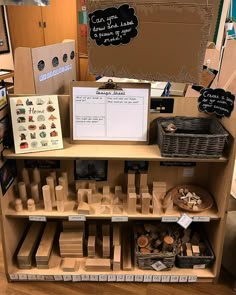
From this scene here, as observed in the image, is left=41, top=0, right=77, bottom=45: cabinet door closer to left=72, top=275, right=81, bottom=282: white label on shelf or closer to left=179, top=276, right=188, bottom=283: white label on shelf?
left=72, top=275, right=81, bottom=282: white label on shelf

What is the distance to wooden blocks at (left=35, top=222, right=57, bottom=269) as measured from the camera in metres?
1.86

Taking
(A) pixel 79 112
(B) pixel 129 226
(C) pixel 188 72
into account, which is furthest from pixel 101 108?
(B) pixel 129 226

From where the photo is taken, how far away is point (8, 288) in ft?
6.10

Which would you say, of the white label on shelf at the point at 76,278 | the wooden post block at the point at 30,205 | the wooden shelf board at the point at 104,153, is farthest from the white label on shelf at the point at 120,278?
the wooden shelf board at the point at 104,153

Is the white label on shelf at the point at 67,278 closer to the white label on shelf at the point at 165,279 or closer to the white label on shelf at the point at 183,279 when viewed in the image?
the white label on shelf at the point at 165,279

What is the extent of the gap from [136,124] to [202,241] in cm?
89

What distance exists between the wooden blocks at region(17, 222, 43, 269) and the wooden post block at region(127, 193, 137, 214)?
66cm

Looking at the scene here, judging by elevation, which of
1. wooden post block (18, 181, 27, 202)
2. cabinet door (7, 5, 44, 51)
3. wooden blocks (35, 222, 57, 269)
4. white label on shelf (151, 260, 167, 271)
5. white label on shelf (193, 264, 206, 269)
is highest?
cabinet door (7, 5, 44, 51)

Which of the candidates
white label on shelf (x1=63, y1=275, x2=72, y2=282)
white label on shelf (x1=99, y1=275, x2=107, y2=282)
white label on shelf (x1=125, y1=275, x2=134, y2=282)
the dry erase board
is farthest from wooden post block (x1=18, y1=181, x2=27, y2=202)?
white label on shelf (x1=125, y1=275, x2=134, y2=282)

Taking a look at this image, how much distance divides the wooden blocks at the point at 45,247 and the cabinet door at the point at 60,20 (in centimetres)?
328

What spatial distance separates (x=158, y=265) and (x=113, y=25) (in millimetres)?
1362

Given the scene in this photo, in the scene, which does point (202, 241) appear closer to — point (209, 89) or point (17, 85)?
point (209, 89)

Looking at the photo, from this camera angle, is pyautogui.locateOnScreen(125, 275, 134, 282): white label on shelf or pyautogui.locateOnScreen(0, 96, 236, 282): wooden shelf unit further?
pyautogui.locateOnScreen(125, 275, 134, 282): white label on shelf

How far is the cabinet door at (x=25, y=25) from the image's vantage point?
4684mm
